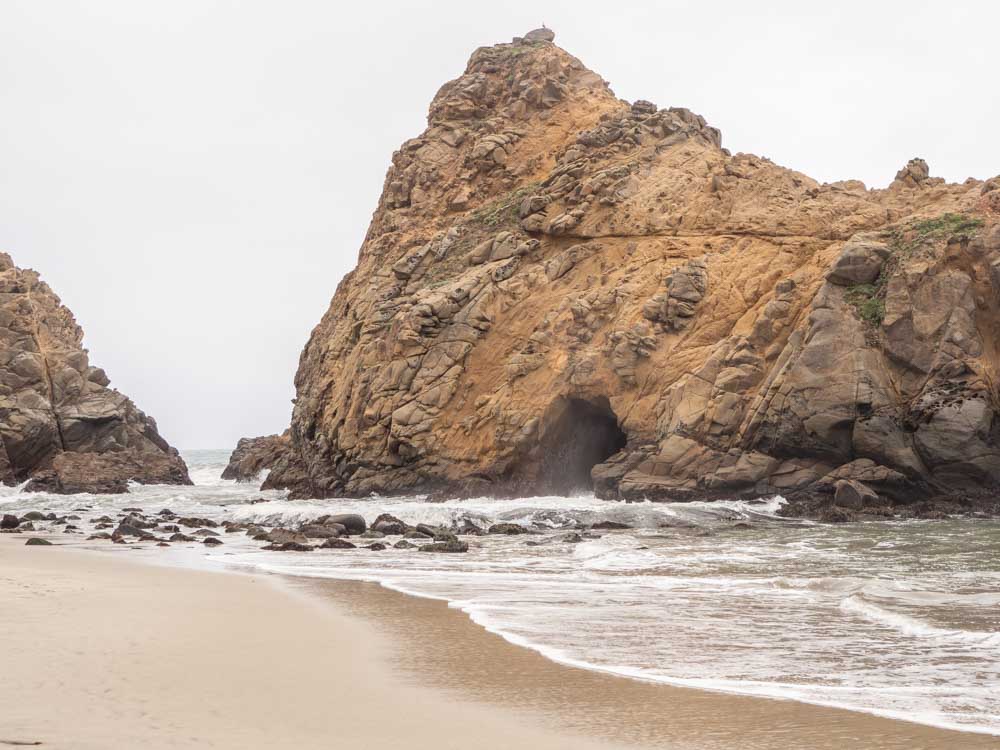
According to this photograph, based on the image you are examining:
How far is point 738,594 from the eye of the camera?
38.6 ft

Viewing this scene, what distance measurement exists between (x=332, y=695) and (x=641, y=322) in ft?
88.2

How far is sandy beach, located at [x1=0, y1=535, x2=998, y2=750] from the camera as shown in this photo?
196 inches

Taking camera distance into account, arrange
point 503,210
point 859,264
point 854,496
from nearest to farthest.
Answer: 1. point 854,496
2. point 859,264
3. point 503,210

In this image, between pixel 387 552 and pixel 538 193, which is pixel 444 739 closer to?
pixel 387 552

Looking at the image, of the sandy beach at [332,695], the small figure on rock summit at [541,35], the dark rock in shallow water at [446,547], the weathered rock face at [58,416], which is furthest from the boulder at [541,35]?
the sandy beach at [332,695]

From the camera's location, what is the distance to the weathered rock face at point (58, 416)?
49625mm

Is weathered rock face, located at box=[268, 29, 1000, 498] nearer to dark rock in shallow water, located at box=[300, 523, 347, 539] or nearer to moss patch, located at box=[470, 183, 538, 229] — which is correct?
moss patch, located at box=[470, 183, 538, 229]

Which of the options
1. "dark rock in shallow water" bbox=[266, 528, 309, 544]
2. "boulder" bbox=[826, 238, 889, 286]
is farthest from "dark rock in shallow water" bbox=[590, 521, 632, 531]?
"boulder" bbox=[826, 238, 889, 286]

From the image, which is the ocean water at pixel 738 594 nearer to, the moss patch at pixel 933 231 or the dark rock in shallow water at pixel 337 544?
the dark rock in shallow water at pixel 337 544

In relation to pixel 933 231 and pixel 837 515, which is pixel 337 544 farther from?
pixel 933 231

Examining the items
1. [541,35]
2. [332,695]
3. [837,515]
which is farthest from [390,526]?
[541,35]

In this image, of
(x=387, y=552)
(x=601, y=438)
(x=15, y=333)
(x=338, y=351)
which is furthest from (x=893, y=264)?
(x=15, y=333)

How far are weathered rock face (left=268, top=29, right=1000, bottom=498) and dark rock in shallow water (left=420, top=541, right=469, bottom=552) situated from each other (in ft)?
31.9

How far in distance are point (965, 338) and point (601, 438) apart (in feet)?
45.9
